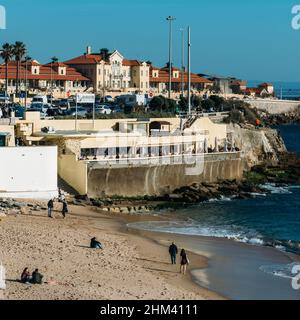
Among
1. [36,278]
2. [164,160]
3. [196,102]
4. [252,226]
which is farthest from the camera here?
[196,102]

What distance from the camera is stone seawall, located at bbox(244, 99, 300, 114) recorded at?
111000 millimetres

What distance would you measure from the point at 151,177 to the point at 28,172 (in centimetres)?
816

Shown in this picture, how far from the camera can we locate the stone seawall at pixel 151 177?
135 feet

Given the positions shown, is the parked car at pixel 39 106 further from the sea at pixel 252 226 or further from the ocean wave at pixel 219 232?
the ocean wave at pixel 219 232

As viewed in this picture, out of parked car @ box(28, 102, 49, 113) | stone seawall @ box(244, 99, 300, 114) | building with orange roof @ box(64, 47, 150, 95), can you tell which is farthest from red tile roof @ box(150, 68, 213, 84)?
parked car @ box(28, 102, 49, 113)

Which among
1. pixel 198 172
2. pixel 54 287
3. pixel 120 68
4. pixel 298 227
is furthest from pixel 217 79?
pixel 54 287

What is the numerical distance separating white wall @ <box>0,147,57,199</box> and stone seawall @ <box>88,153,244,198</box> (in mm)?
3154

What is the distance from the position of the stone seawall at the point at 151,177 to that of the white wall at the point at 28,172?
315cm

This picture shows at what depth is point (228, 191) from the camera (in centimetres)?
4584

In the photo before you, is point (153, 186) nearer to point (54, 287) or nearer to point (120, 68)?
point (54, 287)

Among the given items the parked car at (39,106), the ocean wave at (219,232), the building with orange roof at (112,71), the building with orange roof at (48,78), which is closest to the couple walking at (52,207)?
the ocean wave at (219,232)

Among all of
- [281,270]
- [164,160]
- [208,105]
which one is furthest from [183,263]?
[208,105]

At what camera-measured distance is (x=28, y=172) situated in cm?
3725

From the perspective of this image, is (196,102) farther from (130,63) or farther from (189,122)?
(189,122)
